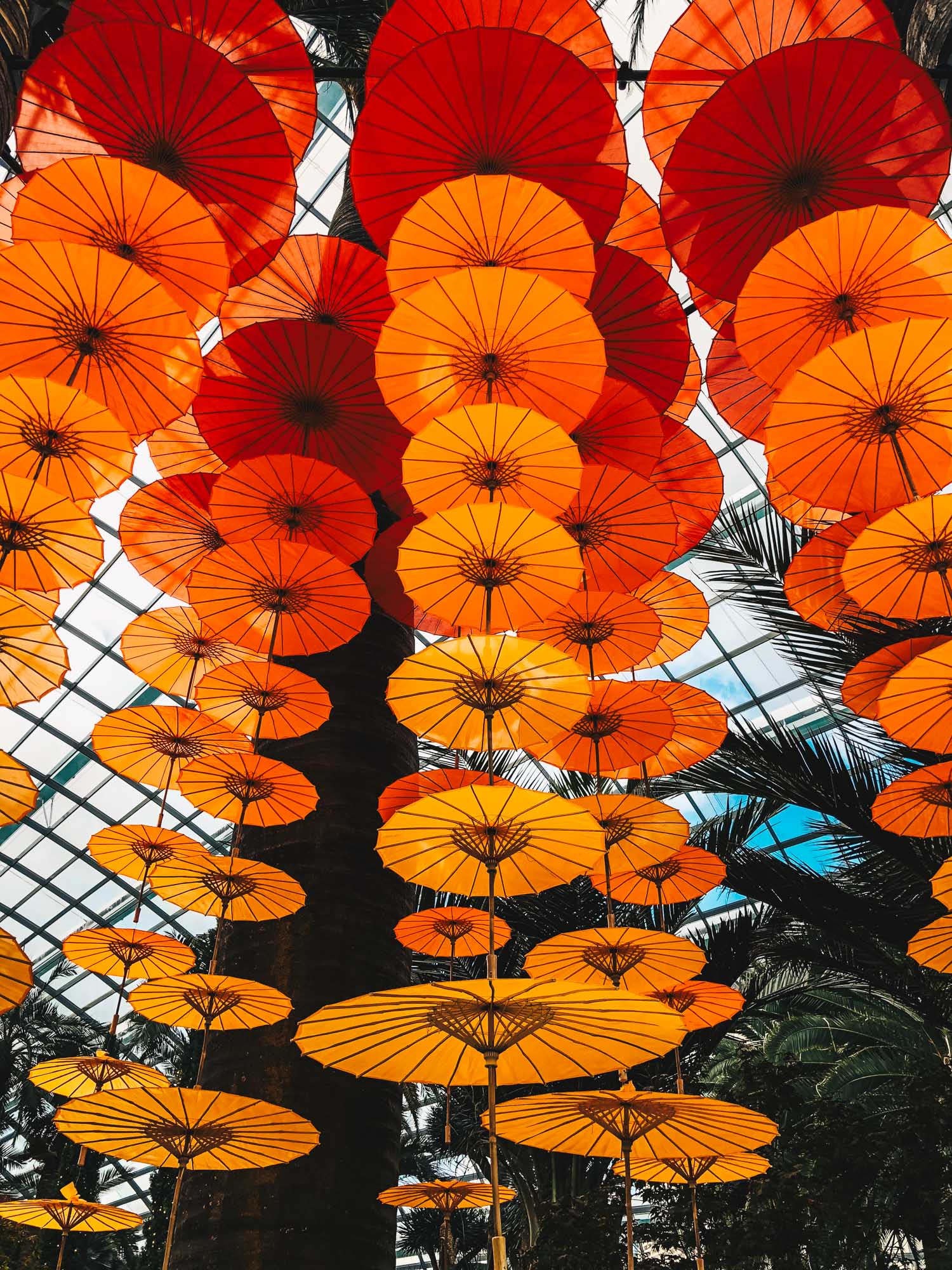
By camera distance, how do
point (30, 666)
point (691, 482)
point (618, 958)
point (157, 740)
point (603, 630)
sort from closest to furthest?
1. point (618, 958)
2. point (30, 666)
3. point (603, 630)
4. point (691, 482)
5. point (157, 740)

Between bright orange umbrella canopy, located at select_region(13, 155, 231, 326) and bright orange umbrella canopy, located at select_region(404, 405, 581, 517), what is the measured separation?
1286 mm

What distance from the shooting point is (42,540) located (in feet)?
15.0

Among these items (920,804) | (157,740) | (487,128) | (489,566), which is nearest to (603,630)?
(489,566)

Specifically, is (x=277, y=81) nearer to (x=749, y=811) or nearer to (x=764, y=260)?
(x=764, y=260)

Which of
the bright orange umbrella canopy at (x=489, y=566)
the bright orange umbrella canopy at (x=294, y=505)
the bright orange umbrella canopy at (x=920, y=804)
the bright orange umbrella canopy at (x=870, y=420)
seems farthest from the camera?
the bright orange umbrella canopy at (x=294, y=505)

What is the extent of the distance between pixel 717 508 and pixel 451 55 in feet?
10.6

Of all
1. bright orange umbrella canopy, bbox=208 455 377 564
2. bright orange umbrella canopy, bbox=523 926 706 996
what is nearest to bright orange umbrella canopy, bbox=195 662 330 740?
bright orange umbrella canopy, bbox=208 455 377 564

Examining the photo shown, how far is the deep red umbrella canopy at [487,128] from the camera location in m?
4.44

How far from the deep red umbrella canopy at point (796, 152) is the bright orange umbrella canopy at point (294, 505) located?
219 centimetres

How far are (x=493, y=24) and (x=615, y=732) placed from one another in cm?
367

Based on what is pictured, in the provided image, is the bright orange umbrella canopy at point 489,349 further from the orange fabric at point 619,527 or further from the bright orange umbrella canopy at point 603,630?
the bright orange umbrella canopy at point 603,630

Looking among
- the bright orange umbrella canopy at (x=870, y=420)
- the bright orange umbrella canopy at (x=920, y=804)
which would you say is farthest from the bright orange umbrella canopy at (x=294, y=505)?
the bright orange umbrella canopy at (x=920, y=804)

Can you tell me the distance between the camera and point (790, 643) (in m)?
8.38

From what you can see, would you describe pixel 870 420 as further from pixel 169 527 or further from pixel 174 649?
pixel 174 649
